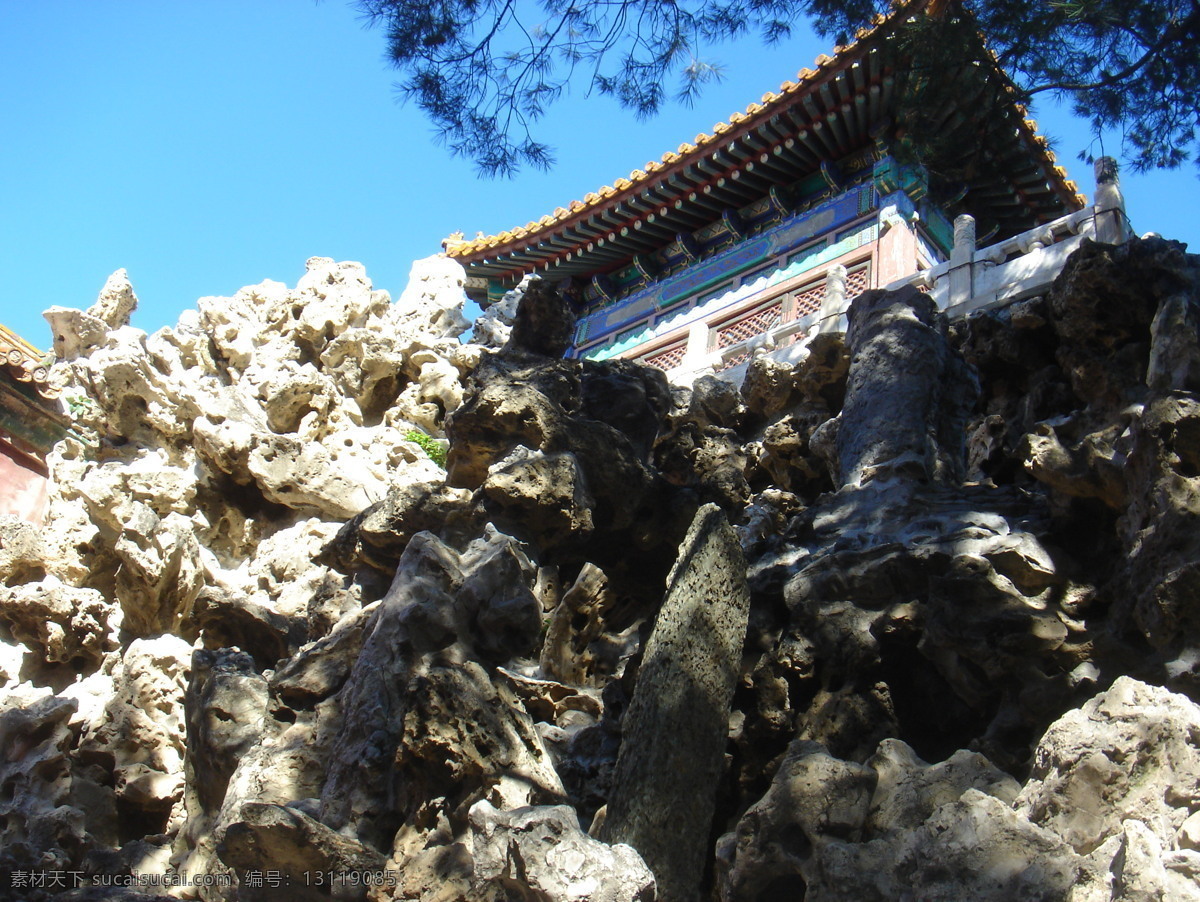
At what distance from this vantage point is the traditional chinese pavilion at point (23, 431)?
34.2 ft

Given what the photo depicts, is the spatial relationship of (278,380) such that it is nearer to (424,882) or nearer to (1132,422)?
(424,882)

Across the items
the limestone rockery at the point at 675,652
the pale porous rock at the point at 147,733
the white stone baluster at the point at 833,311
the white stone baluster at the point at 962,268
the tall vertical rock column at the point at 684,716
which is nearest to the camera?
the limestone rockery at the point at 675,652

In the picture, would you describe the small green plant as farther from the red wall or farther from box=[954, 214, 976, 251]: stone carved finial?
box=[954, 214, 976, 251]: stone carved finial

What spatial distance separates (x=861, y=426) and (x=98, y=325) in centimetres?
649

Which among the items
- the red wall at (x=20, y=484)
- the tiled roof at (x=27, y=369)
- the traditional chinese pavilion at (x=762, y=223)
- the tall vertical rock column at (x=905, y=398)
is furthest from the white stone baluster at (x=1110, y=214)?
the red wall at (x=20, y=484)

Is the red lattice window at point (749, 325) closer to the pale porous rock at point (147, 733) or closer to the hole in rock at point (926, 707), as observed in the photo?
the pale porous rock at point (147, 733)

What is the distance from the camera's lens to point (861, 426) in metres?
5.62

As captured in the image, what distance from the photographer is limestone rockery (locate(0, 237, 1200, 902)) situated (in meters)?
2.95

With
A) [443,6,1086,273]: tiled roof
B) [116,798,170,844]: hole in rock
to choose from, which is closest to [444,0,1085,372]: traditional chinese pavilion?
[443,6,1086,273]: tiled roof

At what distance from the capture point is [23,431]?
34.5 feet

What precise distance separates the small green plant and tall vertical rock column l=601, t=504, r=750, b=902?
215 inches

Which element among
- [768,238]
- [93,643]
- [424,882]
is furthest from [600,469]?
[768,238]

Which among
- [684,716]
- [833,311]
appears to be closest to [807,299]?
[833,311]

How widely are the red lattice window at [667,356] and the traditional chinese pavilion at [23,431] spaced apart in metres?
7.03
